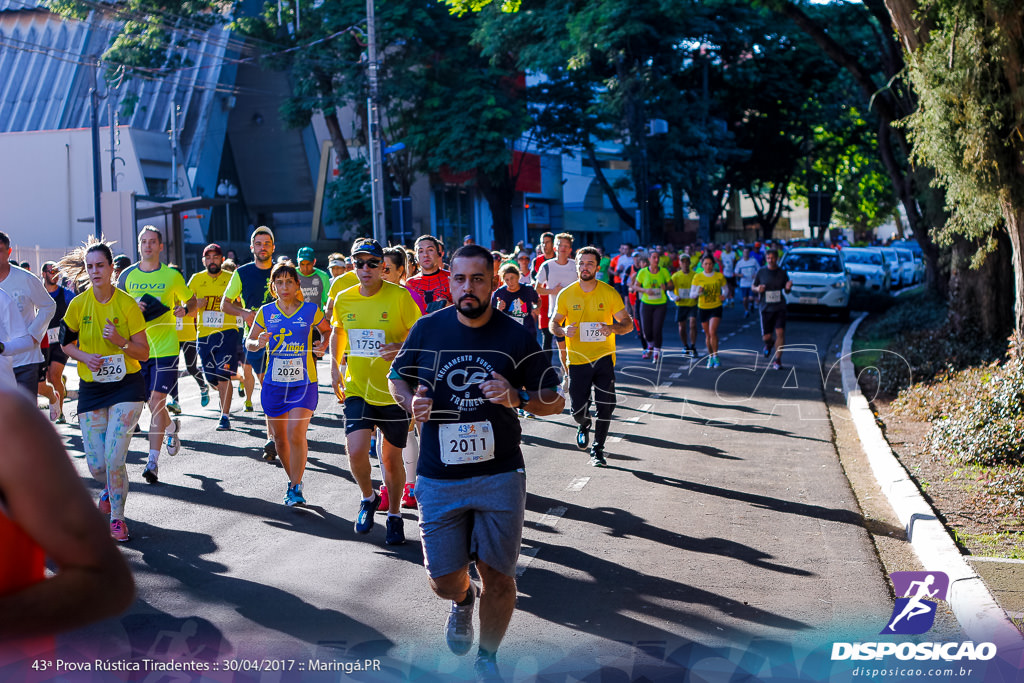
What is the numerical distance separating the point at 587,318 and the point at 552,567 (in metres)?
3.75

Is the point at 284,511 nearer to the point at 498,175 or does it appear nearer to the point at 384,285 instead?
the point at 384,285

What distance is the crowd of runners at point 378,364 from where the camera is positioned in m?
4.77

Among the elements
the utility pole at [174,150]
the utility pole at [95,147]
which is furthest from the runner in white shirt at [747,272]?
the utility pole at [174,150]

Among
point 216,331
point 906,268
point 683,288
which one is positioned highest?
point 683,288

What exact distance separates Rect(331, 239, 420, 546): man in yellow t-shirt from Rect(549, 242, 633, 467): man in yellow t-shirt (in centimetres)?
293

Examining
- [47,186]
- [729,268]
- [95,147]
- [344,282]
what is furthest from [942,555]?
[47,186]

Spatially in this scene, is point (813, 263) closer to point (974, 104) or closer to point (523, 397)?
point (974, 104)

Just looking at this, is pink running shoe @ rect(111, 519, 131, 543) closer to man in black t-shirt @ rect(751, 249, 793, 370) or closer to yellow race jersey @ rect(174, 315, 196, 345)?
yellow race jersey @ rect(174, 315, 196, 345)

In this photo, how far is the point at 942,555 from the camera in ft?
21.5

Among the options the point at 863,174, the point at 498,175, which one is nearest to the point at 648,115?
the point at 498,175

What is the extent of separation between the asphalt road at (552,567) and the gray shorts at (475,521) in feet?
1.98

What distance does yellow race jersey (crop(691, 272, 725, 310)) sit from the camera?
1794 cm

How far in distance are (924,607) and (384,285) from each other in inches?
157

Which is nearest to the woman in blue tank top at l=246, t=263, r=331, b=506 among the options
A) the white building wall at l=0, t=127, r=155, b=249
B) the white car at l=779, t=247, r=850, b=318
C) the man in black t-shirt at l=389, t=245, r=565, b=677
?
the man in black t-shirt at l=389, t=245, r=565, b=677
